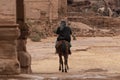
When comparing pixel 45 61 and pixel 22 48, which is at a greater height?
pixel 22 48

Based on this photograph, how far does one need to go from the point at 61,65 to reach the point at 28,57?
284 centimetres

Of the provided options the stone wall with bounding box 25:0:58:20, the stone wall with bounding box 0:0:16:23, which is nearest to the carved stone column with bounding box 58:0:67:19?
the stone wall with bounding box 25:0:58:20

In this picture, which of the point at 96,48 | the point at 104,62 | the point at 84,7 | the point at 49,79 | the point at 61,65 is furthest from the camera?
the point at 84,7

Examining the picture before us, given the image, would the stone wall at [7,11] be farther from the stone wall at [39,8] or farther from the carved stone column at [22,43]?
the stone wall at [39,8]

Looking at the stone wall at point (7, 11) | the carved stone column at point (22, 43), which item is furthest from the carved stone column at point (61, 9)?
the stone wall at point (7, 11)

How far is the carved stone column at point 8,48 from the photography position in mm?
14031

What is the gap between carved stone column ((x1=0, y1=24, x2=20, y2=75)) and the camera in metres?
14.0

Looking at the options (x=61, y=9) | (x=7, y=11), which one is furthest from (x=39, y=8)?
(x=7, y=11)

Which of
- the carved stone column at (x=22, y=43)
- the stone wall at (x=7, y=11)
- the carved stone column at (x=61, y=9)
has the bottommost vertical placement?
the carved stone column at (x=61, y=9)

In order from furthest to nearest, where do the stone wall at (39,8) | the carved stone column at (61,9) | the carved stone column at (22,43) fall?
the carved stone column at (61,9) → the stone wall at (39,8) → the carved stone column at (22,43)

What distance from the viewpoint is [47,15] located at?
2028 inches

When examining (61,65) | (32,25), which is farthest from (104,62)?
(32,25)

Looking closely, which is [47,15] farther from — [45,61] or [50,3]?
[45,61]

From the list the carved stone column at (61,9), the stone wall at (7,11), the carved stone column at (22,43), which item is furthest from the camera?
the carved stone column at (61,9)
